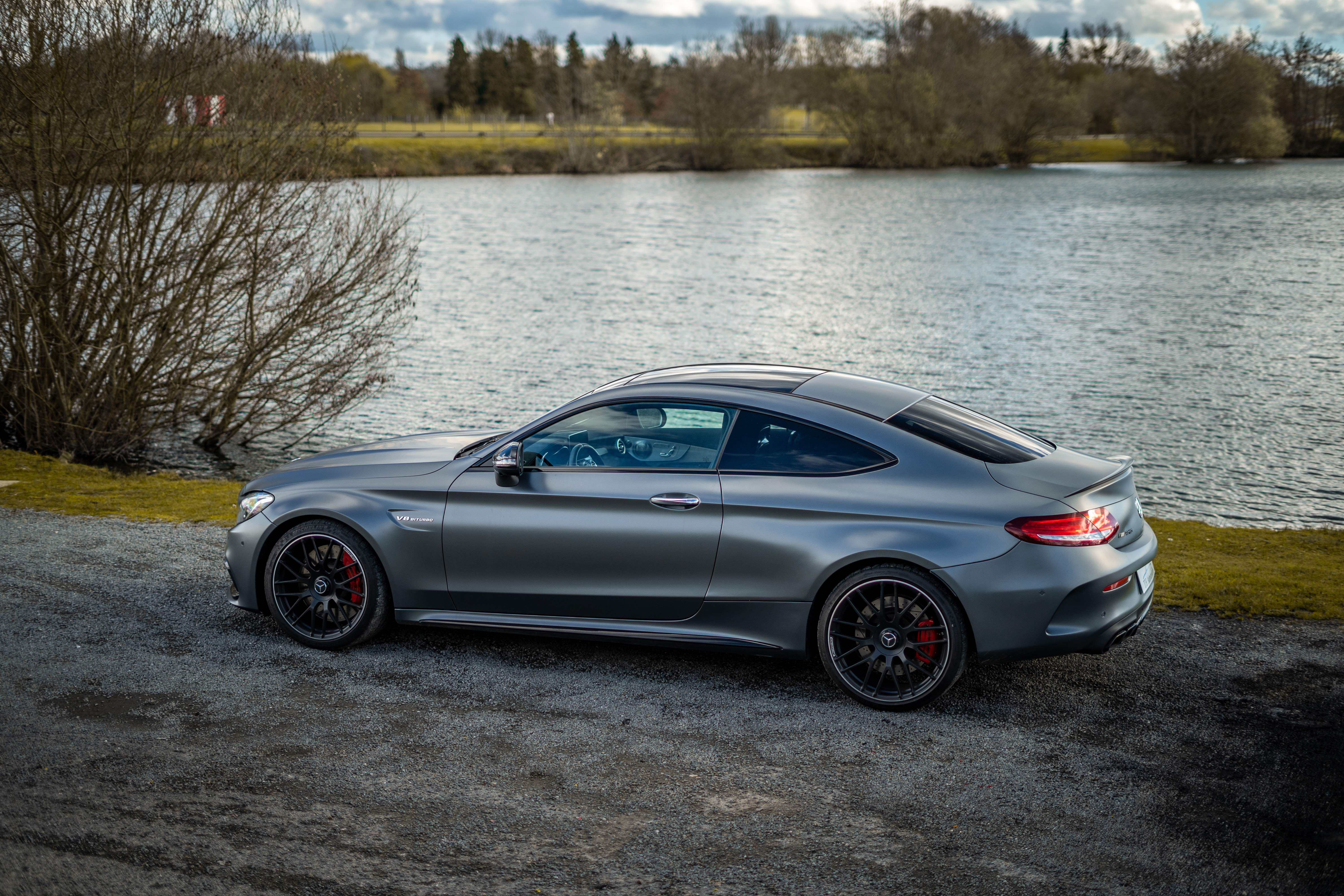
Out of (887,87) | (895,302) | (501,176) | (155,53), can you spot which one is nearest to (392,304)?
(155,53)

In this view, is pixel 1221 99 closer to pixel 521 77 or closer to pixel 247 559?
pixel 521 77

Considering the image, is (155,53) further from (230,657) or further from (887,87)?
(887,87)

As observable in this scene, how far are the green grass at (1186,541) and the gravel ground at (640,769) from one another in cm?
52

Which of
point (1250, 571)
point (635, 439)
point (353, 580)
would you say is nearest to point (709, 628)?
point (635, 439)

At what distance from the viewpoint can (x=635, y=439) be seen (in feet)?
18.8

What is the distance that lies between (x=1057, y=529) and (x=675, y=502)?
70.6 inches

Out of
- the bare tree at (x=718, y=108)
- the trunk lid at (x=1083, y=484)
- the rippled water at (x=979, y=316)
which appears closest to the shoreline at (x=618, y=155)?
the bare tree at (x=718, y=108)

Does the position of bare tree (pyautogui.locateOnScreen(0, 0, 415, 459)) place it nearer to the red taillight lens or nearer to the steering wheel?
the steering wheel

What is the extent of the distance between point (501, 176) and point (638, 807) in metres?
79.4

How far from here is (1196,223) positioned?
44.6 meters

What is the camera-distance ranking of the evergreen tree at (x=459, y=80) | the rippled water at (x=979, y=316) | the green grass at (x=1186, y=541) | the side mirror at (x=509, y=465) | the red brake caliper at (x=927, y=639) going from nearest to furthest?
the red brake caliper at (x=927, y=639) < the side mirror at (x=509, y=465) < the green grass at (x=1186, y=541) < the rippled water at (x=979, y=316) < the evergreen tree at (x=459, y=80)

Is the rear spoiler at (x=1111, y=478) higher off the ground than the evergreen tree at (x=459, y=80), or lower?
lower

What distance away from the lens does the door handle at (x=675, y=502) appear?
5.44 metres

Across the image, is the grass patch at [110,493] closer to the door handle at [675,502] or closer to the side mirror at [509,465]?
the side mirror at [509,465]
